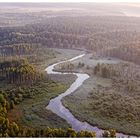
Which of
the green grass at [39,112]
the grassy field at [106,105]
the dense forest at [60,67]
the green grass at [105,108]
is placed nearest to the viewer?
the dense forest at [60,67]

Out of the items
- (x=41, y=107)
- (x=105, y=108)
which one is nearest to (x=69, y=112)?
(x=41, y=107)

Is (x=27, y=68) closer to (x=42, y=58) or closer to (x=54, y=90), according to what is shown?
(x=54, y=90)

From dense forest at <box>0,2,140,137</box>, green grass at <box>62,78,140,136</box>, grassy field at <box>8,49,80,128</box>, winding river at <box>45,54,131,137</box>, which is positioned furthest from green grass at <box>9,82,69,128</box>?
green grass at <box>62,78,140,136</box>

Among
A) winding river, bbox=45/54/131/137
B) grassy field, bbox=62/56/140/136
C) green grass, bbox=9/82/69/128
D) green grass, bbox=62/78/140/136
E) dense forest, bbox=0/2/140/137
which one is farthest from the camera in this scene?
grassy field, bbox=62/56/140/136

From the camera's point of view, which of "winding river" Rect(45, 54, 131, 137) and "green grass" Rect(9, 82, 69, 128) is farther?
"green grass" Rect(9, 82, 69, 128)

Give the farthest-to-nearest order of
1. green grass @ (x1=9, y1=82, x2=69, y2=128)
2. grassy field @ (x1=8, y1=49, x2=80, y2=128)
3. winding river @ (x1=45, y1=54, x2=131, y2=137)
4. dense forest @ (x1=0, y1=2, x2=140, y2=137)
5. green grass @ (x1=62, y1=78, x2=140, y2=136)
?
grassy field @ (x1=8, y1=49, x2=80, y2=128) → green grass @ (x1=62, y1=78, x2=140, y2=136) → green grass @ (x1=9, y1=82, x2=69, y2=128) → dense forest @ (x1=0, y1=2, x2=140, y2=137) → winding river @ (x1=45, y1=54, x2=131, y2=137)

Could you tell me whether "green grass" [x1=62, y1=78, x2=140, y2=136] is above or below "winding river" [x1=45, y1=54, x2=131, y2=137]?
above

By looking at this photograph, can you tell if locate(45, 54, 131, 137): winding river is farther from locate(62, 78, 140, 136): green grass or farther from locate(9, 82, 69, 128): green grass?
locate(9, 82, 69, 128): green grass

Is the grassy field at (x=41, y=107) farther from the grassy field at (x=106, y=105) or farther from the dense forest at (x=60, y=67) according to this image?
the grassy field at (x=106, y=105)

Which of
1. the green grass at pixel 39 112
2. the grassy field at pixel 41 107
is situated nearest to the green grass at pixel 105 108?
the green grass at pixel 39 112

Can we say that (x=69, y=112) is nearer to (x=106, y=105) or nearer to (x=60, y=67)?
(x=106, y=105)

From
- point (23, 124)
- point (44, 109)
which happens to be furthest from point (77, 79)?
point (23, 124)
